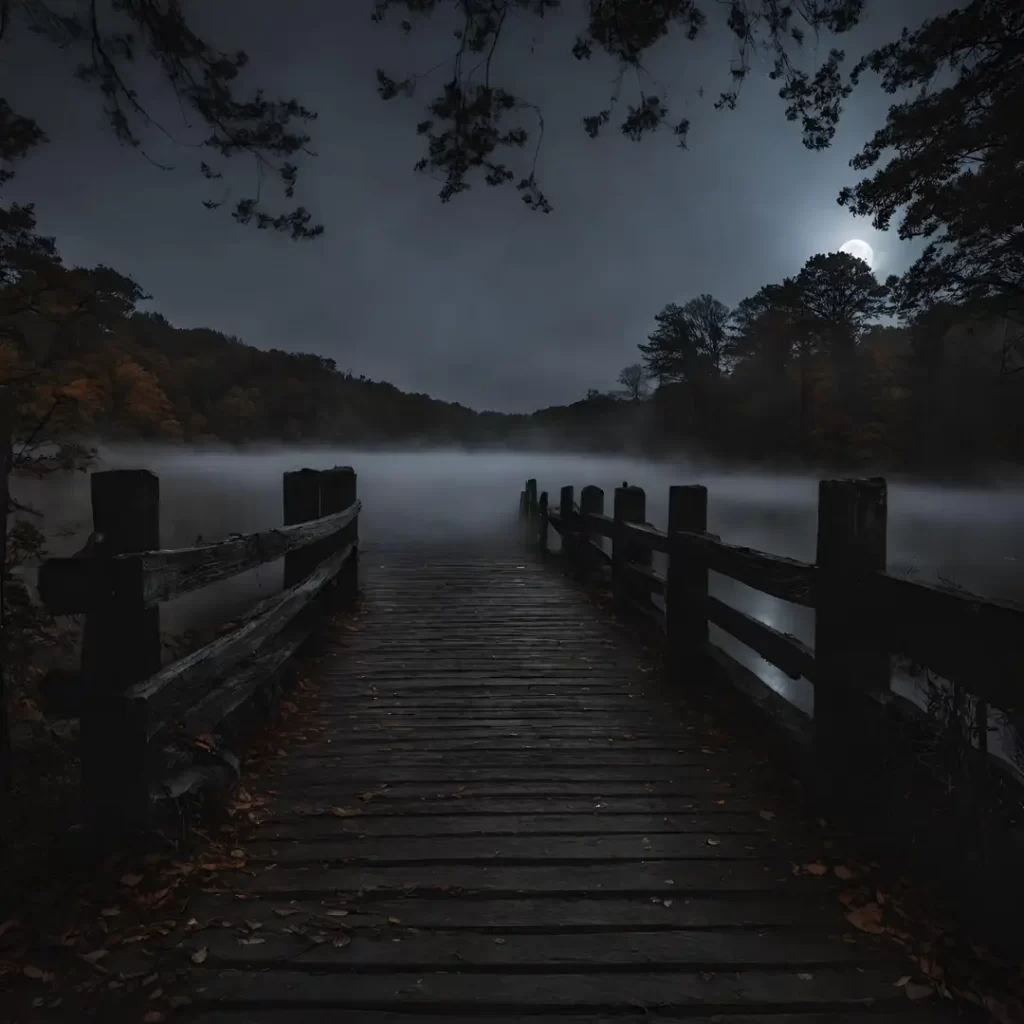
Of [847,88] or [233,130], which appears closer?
[233,130]

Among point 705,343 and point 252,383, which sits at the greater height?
→ point 705,343

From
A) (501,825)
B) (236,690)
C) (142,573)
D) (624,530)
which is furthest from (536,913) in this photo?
(624,530)

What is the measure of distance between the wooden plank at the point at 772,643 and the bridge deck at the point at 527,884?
61 cm

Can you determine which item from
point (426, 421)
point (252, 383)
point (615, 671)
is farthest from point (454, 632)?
point (426, 421)

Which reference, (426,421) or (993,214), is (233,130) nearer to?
(993,214)

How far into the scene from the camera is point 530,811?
3.46 metres

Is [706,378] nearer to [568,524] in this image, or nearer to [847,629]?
[568,524]

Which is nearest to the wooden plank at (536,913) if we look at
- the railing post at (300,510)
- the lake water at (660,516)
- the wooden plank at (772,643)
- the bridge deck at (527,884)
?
the bridge deck at (527,884)

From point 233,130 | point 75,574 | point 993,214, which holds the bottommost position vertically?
point 75,574

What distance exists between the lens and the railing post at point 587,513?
9.84 meters

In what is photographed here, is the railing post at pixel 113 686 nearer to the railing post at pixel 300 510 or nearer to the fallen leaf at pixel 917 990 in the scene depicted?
the fallen leaf at pixel 917 990

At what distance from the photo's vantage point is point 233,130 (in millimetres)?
5164

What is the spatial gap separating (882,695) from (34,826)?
11.5ft

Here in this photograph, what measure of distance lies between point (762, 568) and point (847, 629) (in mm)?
772
